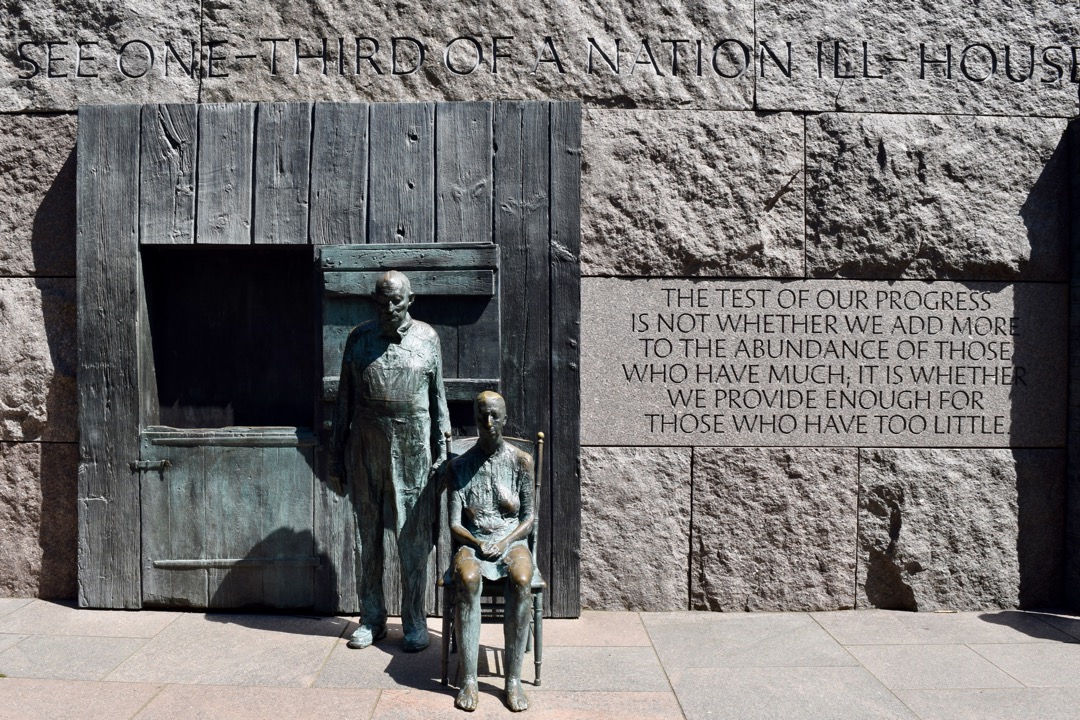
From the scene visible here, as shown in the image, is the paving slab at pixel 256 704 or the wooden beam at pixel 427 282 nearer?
the paving slab at pixel 256 704

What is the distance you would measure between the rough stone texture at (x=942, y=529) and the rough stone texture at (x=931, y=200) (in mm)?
1149

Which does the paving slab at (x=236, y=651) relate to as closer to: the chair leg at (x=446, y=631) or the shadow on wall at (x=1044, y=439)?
the chair leg at (x=446, y=631)

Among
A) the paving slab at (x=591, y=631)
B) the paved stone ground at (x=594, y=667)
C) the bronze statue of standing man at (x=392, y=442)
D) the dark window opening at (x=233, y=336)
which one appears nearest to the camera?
the paved stone ground at (x=594, y=667)

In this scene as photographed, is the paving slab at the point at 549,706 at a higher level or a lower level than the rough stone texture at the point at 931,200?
lower

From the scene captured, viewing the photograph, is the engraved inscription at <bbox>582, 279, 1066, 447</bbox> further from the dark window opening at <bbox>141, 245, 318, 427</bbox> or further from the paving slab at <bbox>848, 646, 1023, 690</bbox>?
the dark window opening at <bbox>141, 245, 318, 427</bbox>

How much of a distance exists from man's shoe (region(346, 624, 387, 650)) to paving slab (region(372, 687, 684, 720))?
0.57m

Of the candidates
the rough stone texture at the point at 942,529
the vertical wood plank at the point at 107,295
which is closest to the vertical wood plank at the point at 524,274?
the rough stone texture at the point at 942,529

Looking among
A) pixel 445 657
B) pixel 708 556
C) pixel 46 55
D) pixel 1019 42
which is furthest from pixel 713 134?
pixel 46 55

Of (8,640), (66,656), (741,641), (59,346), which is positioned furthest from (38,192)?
(741,641)

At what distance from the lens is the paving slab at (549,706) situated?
334 cm

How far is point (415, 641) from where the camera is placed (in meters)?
4.05

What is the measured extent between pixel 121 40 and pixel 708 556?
15.3 ft

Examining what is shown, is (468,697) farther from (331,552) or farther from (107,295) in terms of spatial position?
(107,295)

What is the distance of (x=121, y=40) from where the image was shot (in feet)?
15.7
